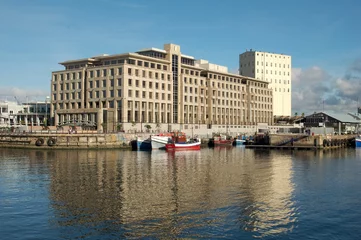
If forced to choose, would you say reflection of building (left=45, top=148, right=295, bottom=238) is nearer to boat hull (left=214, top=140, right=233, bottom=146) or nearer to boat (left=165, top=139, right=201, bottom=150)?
boat (left=165, top=139, right=201, bottom=150)

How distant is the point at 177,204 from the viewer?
42281 mm

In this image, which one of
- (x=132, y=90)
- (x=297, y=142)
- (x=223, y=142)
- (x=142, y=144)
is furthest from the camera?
(x=223, y=142)

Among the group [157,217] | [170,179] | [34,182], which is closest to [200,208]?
[157,217]

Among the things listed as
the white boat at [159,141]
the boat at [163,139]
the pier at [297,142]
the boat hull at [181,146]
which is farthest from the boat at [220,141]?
the white boat at [159,141]

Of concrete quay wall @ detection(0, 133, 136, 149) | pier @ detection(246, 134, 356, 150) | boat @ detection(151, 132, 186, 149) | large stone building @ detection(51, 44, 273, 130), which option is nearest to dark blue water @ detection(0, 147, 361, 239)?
concrete quay wall @ detection(0, 133, 136, 149)

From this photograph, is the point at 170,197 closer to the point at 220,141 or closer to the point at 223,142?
the point at 223,142

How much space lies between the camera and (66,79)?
167 metres

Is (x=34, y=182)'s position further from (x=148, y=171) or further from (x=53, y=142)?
(x=53, y=142)

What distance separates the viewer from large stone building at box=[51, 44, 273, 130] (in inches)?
6009

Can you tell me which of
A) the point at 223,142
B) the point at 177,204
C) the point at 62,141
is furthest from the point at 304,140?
the point at 177,204

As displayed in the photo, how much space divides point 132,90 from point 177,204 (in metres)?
115

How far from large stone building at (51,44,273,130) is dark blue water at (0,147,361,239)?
85605mm

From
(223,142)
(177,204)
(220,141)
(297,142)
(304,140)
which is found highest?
(304,140)

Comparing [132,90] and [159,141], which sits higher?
[132,90]
